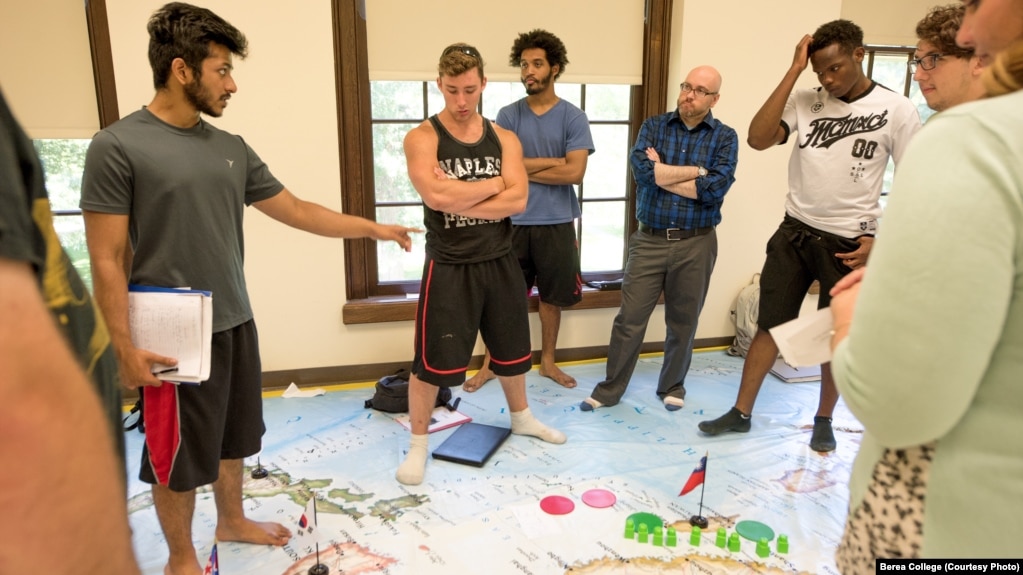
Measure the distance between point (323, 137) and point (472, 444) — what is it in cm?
158

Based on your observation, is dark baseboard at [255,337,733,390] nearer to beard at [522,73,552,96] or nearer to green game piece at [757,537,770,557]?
beard at [522,73,552,96]

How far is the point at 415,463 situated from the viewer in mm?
2471

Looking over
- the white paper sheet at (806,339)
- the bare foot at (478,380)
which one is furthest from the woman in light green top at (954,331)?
the bare foot at (478,380)

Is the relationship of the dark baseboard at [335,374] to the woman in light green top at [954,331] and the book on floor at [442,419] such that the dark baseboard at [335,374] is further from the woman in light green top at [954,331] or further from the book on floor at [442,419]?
the woman in light green top at [954,331]

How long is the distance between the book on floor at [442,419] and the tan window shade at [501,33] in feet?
5.19

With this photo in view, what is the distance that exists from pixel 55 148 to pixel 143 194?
5.83 feet

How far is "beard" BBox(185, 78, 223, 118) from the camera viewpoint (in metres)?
1.66

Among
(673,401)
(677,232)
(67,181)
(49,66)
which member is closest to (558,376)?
(673,401)

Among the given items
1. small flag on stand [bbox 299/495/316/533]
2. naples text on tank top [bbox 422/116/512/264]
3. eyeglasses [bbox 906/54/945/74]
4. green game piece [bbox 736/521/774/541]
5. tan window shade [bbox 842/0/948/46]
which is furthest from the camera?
tan window shade [bbox 842/0/948/46]

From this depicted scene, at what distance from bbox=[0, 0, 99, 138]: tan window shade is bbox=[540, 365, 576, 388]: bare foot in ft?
7.81

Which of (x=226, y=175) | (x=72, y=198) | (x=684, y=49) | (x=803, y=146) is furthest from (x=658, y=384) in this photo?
(x=72, y=198)

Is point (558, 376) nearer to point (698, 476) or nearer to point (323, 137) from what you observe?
point (698, 476)

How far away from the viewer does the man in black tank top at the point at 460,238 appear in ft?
7.64

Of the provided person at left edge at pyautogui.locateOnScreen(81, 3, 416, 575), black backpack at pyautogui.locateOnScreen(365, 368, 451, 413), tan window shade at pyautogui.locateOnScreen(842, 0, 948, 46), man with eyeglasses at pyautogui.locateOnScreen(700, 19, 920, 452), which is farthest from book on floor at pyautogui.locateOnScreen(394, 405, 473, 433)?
tan window shade at pyautogui.locateOnScreen(842, 0, 948, 46)
